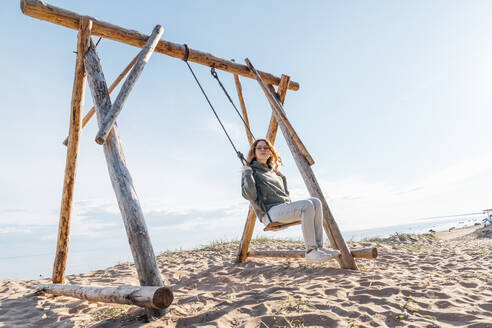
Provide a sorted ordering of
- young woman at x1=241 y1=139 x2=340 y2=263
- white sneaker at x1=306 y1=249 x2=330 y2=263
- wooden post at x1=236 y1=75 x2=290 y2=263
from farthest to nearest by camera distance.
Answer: wooden post at x1=236 y1=75 x2=290 y2=263, young woman at x1=241 y1=139 x2=340 y2=263, white sneaker at x1=306 y1=249 x2=330 y2=263

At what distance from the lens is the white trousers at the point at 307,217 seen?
3594 millimetres

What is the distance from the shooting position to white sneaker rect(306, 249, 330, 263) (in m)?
3.43

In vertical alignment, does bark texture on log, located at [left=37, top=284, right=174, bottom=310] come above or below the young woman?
below

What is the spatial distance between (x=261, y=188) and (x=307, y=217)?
0.69 metres

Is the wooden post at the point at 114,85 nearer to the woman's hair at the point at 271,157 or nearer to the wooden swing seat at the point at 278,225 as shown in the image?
the woman's hair at the point at 271,157

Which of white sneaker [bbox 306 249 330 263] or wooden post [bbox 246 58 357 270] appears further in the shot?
wooden post [bbox 246 58 357 270]

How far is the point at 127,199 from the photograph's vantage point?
2984 mm

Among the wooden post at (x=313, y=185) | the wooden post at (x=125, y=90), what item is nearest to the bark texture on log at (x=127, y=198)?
the wooden post at (x=125, y=90)

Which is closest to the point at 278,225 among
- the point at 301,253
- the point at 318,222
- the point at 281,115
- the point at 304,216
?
the point at 304,216

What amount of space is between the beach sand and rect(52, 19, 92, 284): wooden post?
21.3 inches

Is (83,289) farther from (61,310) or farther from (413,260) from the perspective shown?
(413,260)

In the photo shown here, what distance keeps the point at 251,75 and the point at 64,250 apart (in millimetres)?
4051

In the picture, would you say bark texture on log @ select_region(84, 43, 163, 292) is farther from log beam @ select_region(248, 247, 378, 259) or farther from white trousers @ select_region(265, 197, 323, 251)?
log beam @ select_region(248, 247, 378, 259)

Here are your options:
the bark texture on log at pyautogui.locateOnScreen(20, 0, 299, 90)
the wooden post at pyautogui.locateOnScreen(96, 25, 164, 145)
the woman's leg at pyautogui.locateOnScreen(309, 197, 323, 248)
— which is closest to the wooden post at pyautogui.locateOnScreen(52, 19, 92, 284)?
the bark texture on log at pyautogui.locateOnScreen(20, 0, 299, 90)
